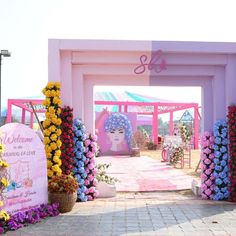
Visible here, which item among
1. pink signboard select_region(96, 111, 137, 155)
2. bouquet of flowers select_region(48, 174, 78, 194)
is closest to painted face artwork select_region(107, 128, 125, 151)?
pink signboard select_region(96, 111, 137, 155)

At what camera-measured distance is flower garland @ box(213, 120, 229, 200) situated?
33.1 ft

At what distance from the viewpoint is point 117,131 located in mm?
25609

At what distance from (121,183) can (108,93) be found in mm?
23559

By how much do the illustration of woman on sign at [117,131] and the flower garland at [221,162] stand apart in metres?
15.5

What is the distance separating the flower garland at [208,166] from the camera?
1030cm

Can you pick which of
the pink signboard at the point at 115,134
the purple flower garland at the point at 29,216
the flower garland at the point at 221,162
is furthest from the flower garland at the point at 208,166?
the pink signboard at the point at 115,134

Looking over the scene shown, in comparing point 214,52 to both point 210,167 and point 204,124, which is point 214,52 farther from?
point 210,167

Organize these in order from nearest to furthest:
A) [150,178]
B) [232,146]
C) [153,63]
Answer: [232,146]
[153,63]
[150,178]

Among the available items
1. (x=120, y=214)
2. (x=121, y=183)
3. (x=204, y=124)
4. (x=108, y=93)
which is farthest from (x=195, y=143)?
(x=120, y=214)

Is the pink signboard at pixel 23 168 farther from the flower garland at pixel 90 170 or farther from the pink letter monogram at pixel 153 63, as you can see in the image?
the pink letter monogram at pixel 153 63

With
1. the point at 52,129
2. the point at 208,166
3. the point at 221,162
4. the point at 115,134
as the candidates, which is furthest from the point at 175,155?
the point at 52,129

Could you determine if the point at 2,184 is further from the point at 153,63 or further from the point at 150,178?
the point at 150,178

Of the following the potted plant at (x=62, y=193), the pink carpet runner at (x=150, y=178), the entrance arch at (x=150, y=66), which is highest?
the entrance arch at (x=150, y=66)

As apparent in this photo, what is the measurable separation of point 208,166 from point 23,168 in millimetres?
4709
